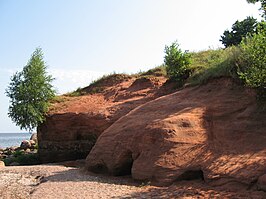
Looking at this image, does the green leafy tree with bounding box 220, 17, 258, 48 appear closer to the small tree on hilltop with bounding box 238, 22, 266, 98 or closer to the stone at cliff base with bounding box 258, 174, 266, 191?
the small tree on hilltop with bounding box 238, 22, 266, 98

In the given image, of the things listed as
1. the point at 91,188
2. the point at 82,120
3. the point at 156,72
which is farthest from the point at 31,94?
the point at 91,188

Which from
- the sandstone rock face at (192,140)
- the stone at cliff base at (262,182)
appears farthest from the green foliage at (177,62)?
the stone at cliff base at (262,182)

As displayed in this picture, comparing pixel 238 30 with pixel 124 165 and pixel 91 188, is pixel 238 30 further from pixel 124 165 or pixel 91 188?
pixel 91 188

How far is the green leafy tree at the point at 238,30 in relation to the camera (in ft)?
86.1

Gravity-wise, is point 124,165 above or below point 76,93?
below

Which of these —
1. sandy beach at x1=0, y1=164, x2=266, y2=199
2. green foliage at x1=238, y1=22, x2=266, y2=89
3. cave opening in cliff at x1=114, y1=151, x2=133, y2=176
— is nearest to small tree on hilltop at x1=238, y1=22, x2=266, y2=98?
green foliage at x1=238, y1=22, x2=266, y2=89

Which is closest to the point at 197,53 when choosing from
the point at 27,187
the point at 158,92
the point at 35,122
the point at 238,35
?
the point at 238,35

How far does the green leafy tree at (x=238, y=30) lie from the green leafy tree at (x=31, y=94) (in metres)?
14.3

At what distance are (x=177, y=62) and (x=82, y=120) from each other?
673cm

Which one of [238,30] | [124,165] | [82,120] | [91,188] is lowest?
[91,188]

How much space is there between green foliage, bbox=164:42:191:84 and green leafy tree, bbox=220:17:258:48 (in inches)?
333

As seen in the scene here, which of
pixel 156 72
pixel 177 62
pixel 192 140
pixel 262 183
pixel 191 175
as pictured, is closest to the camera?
pixel 262 183

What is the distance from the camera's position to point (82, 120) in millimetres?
20375

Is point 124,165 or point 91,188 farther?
point 124,165
